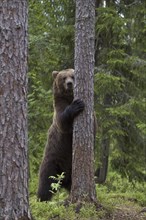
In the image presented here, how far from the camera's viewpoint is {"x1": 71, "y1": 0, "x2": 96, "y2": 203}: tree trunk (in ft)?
19.8

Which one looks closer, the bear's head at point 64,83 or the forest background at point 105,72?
the bear's head at point 64,83

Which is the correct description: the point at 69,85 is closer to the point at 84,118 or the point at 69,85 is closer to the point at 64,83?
the point at 64,83

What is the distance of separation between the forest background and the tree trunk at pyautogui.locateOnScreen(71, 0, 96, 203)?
3969 mm

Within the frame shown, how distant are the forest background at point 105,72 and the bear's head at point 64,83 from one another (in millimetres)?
1881

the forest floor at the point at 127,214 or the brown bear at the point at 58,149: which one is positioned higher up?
the brown bear at the point at 58,149

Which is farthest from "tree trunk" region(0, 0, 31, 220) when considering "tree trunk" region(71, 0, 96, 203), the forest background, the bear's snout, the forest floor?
the forest background

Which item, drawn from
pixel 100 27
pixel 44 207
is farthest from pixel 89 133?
pixel 100 27

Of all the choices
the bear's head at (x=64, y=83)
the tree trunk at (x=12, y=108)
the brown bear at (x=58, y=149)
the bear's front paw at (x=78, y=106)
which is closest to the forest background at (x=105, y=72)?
the bear's head at (x=64, y=83)

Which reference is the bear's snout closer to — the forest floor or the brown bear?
the brown bear

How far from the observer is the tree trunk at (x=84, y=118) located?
604 centimetres

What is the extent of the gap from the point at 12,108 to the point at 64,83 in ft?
13.2

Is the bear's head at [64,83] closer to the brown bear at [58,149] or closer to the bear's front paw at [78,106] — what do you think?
the brown bear at [58,149]

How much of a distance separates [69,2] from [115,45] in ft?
5.81

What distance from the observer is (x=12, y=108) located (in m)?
4.21
